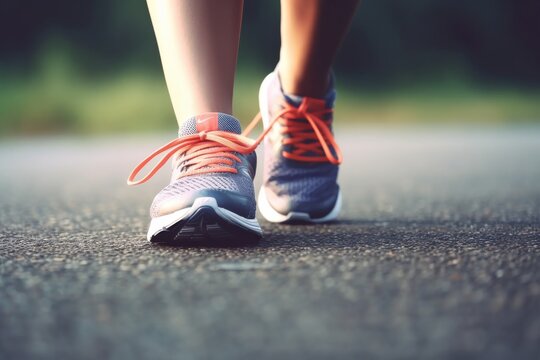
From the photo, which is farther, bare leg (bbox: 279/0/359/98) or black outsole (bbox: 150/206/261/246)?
bare leg (bbox: 279/0/359/98)

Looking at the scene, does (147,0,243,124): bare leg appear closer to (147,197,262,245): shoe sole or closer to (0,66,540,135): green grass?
(147,197,262,245): shoe sole

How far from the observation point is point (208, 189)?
1.08m

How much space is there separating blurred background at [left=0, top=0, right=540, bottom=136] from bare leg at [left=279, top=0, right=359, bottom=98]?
563 centimetres

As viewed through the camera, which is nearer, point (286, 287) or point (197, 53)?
point (286, 287)

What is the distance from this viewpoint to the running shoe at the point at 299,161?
1.37 metres

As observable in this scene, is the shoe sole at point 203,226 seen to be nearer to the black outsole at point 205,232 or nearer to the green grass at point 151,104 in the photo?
the black outsole at point 205,232

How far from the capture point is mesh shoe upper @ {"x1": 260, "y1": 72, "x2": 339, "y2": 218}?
1374 millimetres

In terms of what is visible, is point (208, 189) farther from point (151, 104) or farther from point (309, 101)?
point (151, 104)

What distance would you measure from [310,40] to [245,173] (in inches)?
11.0

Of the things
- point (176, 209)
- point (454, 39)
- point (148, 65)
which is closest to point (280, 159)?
point (176, 209)

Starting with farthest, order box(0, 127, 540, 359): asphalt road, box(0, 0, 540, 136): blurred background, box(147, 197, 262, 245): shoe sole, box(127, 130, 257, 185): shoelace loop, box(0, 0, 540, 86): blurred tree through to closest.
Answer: box(0, 0, 540, 86): blurred tree
box(0, 0, 540, 136): blurred background
box(127, 130, 257, 185): shoelace loop
box(147, 197, 262, 245): shoe sole
box(0, 127, 540, 359): asphalt road

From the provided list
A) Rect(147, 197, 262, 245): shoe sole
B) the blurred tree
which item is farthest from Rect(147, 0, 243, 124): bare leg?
the blurred tree

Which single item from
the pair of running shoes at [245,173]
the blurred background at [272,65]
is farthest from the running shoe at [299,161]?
the blurred background at [272,65]

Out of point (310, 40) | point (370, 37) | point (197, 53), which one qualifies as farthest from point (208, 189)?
point (370, 37)
